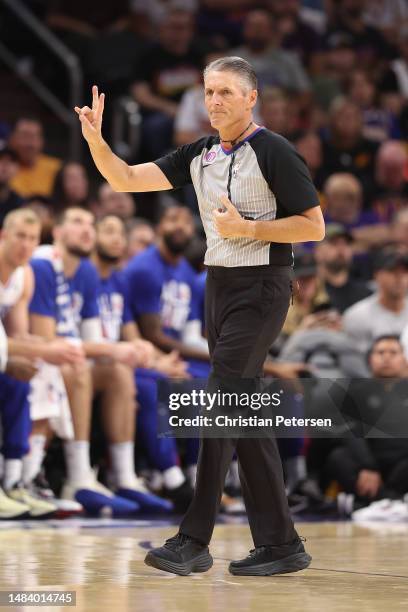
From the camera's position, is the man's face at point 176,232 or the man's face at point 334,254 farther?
the man's face at point 334,254

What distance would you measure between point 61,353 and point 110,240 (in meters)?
1.31

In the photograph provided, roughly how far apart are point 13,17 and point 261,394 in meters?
8.64

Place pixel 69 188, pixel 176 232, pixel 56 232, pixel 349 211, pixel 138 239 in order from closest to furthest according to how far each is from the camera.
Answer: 1. pixel 56 232
2. pixel 176 232
3. pixel 138 239
4. pixel 69 188
5. pixel 349 211

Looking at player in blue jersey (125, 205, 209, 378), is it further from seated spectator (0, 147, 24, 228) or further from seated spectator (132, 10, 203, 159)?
seated spectator (132, 10, 203, 159)

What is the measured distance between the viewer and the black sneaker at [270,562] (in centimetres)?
472

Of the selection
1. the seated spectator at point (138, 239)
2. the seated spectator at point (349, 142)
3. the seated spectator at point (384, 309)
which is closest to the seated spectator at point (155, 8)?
the seated spectator at point (349, 142)

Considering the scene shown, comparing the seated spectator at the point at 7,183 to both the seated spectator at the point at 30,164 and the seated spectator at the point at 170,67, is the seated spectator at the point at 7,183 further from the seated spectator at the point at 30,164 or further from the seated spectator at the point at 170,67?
the seated spectator at the point at 170,67

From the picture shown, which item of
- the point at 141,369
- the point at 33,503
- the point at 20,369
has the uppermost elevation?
the point at 20,369

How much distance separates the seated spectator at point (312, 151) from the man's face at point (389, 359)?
3.73 meters

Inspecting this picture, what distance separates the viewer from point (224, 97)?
4.66m

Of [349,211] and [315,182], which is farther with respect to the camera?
[315,182]

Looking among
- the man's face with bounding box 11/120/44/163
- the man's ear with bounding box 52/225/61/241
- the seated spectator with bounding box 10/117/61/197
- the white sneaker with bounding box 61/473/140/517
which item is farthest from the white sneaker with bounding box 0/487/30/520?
the man's face with bounding box 11/120/44/163

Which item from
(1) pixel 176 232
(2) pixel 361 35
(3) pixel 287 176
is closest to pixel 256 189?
(3) pixel 287 176

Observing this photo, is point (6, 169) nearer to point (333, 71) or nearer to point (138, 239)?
point (138, 239)
